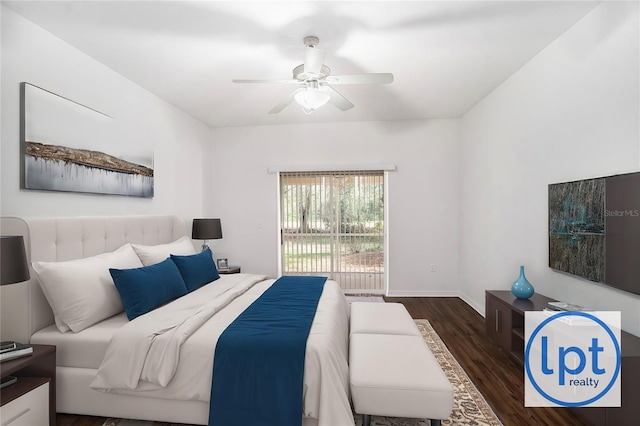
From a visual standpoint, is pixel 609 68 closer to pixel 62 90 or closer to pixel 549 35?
pixel 549 35

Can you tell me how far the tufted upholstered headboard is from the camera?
2.01m

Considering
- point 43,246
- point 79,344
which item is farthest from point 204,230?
point 79,344

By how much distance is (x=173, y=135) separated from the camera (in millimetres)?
3980

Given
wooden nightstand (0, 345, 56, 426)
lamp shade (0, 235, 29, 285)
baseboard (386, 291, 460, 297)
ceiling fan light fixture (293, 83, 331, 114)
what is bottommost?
baseboard (386, 291, 460, 297)

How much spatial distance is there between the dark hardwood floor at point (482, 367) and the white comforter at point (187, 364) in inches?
19.9

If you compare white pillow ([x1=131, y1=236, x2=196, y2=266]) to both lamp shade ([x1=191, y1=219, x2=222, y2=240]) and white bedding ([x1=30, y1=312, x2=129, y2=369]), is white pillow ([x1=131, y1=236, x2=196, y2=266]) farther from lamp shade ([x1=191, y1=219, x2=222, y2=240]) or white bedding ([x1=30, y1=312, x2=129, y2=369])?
white bedding ([x1=30, y1=312, x2=129, y2=369])

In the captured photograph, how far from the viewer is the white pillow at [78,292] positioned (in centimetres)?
201

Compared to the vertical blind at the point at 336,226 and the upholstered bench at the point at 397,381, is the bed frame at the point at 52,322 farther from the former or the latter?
the vertical blind at the point at 336,226

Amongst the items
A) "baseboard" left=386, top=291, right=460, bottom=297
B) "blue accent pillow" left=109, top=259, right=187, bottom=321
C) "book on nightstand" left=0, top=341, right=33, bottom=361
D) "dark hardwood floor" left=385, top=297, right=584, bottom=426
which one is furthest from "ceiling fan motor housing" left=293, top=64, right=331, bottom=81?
"baseboard" left=386, top=291, right=460, bottom=297

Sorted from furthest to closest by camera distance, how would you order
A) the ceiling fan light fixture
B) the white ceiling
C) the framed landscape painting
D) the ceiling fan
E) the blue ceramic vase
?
the blue ceramic vase, the ceiling fan light fixture, the ceiling fan, the framed landscape painting, the white ceiling

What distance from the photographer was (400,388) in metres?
1.62

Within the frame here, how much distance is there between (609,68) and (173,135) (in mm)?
4207

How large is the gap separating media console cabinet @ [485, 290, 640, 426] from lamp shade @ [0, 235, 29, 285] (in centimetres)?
316

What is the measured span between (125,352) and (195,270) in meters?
1.18
